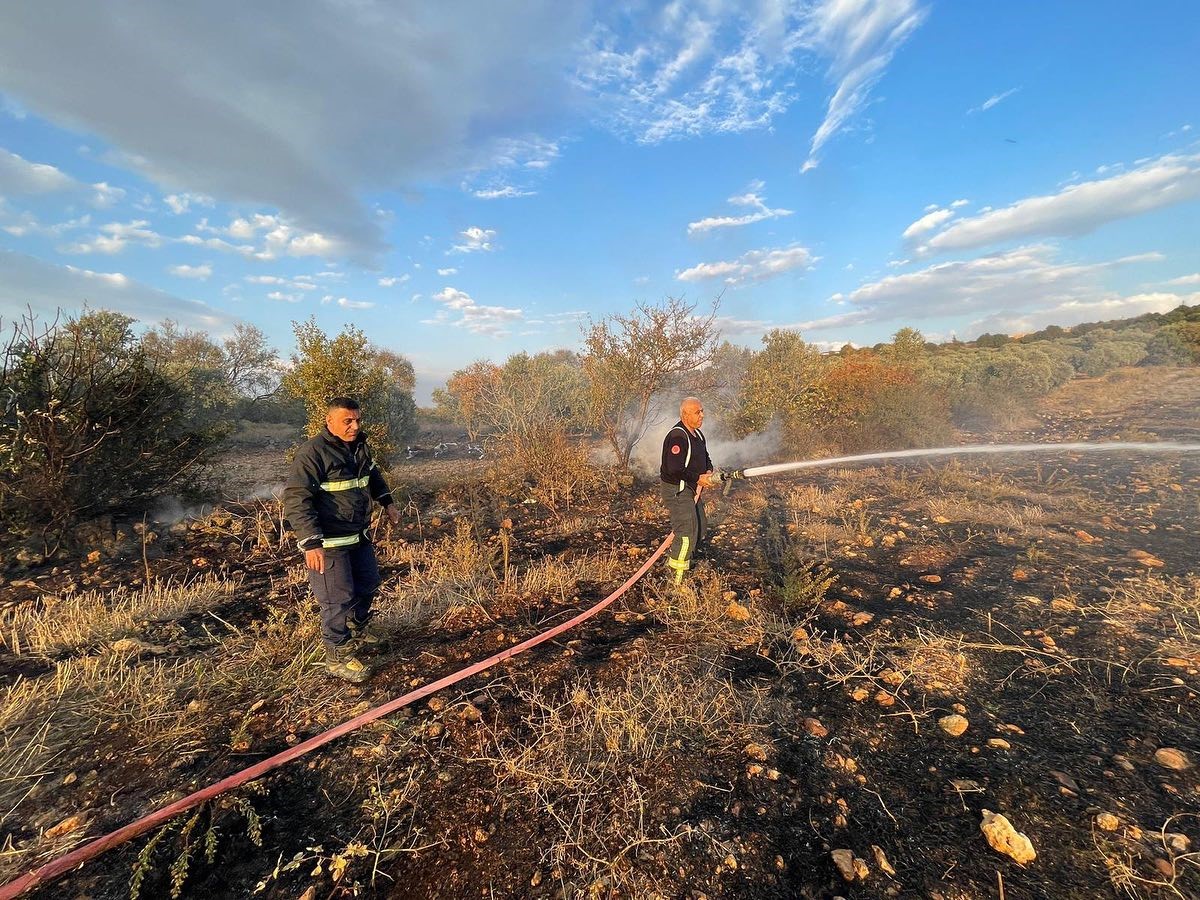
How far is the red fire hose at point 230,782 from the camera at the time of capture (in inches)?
71.6

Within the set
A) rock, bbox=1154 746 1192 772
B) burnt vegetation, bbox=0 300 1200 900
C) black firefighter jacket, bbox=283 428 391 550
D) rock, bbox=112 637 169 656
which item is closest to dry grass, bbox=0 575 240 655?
burnt vegetation, bbox=0 300 1200 900

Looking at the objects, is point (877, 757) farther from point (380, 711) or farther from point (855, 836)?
point (380, 711)

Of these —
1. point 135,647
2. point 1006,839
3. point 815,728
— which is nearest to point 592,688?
point 815,728

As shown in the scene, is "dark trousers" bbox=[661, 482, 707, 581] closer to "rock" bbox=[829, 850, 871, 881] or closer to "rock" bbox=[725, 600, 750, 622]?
"rock" bbox=[725, 600, 750, 622]

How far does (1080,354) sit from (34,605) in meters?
35.5

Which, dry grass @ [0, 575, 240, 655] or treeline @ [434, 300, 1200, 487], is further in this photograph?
treeline @ [434, 300, 1200, 487]

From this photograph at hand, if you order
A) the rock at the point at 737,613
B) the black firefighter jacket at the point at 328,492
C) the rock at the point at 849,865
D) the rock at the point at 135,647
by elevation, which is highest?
the black firefighter jacket at the point at 328,492

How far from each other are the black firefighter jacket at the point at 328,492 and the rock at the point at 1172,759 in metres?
4.76

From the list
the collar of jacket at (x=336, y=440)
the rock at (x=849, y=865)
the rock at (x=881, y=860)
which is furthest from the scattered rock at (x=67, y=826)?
the rock at (x=881, y=860)

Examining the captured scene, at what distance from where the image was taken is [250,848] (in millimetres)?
2051

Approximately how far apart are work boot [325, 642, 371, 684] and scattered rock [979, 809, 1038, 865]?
3.50 meters

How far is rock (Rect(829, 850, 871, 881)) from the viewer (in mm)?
1900

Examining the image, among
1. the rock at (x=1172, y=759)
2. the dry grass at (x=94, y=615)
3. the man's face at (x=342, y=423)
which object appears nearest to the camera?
the rock at (x=1172, y=759)

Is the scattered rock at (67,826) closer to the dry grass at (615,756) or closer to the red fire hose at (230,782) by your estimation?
the red fire hose at (230,782)
